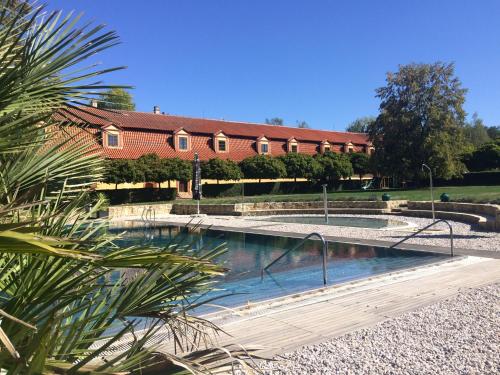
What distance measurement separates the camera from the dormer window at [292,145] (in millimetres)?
49656

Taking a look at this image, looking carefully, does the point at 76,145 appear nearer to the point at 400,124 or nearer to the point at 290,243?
the point at 290,243

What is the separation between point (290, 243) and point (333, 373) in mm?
10560

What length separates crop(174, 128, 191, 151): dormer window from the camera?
42247mm

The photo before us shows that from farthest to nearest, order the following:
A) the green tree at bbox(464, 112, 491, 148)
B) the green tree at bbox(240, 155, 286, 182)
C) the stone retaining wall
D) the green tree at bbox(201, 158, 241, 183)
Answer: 1. the green tree at bbox(464, 112, 491, 148)
2. the green tree at bbox(240, 155, 286, 182)
3. the green tree at bbox(201, 158, 241, 183)
4. the stone retaining wall

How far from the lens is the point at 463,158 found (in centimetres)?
4819

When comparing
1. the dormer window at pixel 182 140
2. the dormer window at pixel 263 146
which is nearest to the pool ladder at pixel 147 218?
the dormer window at pixel 182 140

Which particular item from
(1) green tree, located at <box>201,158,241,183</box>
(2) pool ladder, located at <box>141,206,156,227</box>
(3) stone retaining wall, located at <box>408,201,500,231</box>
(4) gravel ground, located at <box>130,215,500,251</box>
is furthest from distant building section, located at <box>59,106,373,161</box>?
(3) stone retaining wall, located at <box>408,201,500,231</box>

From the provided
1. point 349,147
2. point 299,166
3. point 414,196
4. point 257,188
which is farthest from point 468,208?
point 349,147

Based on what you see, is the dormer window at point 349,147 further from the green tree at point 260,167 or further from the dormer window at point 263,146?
the green tree at point 260,167

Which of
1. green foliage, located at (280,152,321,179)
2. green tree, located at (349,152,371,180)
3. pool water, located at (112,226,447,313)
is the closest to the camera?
pool water, located at (112,226,447,313)

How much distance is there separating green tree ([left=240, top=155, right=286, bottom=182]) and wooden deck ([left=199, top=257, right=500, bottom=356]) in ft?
111

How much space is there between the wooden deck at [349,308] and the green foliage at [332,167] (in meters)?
37.3

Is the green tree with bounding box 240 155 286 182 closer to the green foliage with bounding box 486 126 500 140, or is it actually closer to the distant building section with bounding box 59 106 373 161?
the distant building section with bounding box 59 106 373 161

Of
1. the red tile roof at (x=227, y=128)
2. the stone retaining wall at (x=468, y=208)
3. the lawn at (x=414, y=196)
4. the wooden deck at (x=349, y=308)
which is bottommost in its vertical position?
the wooden deck at (x=349, y=308)
